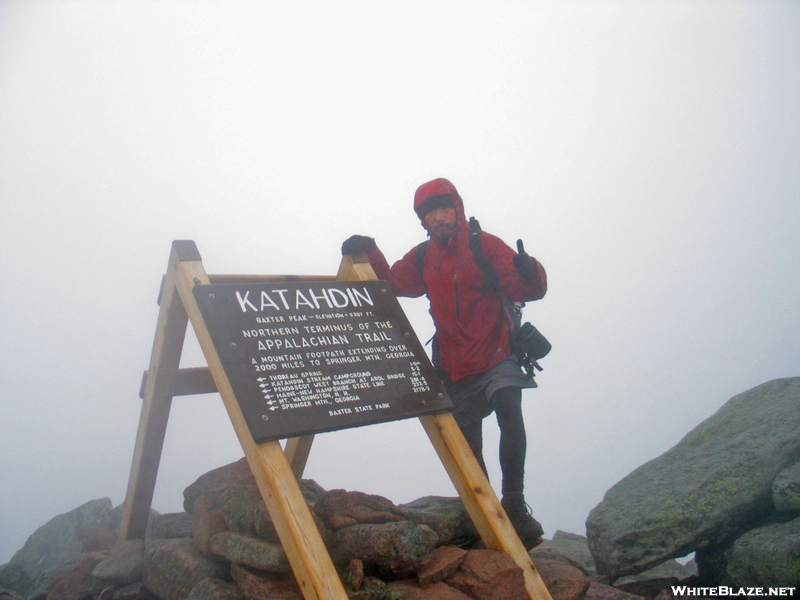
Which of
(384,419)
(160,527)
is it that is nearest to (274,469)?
(384,419)

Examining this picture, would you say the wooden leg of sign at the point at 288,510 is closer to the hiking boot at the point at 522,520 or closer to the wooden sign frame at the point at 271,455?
the wooden sign frame at the point at 271,455

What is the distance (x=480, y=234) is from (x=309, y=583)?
282 cm

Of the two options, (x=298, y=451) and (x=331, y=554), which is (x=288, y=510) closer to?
(x=331, y=554)

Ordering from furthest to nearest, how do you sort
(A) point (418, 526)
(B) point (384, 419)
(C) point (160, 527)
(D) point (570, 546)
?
(D) point (570, 546) < (C) point (160, 527) < (A) point (418, 526) < (B) point (384, 419)

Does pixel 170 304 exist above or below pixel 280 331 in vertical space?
above

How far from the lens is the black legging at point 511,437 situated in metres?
3.85

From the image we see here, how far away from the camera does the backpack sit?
4199 mm

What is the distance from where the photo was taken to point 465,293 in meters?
4.34

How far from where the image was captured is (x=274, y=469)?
2762mm

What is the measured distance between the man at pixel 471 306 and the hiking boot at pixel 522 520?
10mm

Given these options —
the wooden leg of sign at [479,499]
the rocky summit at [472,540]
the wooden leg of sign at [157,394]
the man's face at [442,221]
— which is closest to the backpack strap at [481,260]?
the man's face at [442,221]

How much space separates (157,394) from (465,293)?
8.06 ft

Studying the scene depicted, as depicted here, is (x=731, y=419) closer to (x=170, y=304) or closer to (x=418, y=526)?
(x=418, y=526)

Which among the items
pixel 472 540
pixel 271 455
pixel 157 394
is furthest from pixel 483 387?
pixel 157 394
